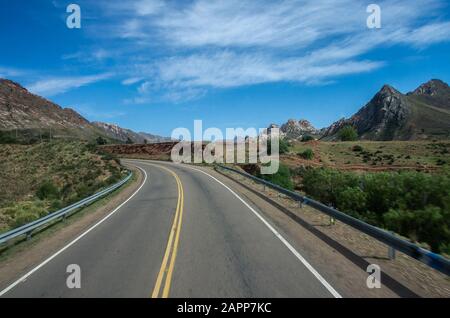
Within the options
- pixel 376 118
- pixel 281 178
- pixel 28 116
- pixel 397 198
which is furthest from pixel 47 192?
pixel 376 118

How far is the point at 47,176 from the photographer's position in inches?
1629

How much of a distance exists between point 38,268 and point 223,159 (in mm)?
48868

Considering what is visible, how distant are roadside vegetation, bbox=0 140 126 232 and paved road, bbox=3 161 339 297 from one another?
38.3 ft

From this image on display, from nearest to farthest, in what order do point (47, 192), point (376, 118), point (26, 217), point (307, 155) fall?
point (26, 217) < point (47, 192) < point (307, 155) < point (376, 118)

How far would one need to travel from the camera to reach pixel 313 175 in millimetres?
32750

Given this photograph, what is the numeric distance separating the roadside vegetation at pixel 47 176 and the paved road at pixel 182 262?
459 inches

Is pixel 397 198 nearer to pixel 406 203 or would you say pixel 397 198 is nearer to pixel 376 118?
pixel 406 203

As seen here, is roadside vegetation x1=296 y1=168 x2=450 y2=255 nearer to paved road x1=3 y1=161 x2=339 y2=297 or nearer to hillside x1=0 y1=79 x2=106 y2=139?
paved road x1=3 y1=161 x2=339 y2=297

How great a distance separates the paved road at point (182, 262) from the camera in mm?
7000

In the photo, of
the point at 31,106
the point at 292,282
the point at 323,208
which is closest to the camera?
the point at 292,282

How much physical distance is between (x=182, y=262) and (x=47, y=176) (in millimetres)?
37831

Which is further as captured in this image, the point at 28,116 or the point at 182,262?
the point at 28,116
